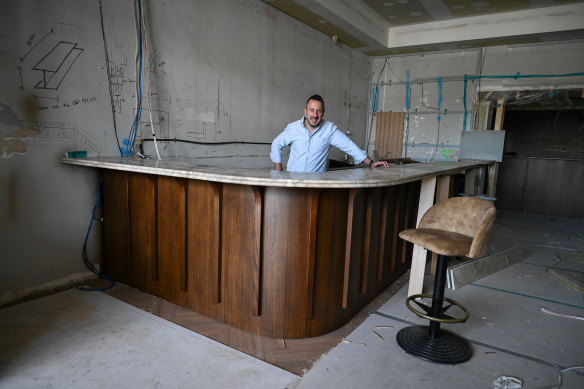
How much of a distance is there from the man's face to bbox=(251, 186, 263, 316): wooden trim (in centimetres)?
126

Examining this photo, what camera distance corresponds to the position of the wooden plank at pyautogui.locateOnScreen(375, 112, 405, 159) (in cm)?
755

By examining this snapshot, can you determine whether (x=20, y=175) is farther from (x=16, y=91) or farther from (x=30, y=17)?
(x=30, y=17)

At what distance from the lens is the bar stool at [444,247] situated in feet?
6.59

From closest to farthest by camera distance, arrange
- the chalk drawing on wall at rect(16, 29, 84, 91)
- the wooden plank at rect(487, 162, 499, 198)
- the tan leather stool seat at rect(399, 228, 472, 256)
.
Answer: the tan leather stool seat at rect(399, 228, 472, 256) < the chalk drawing on wall at rect(16, 29, 84, 91) < the wooden plank at rect(487, 162, 499, 198)

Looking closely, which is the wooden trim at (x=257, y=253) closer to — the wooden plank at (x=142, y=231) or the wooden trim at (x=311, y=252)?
the wooden trim at (x=311, y=252)

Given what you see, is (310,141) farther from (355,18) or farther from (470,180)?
(355,18)

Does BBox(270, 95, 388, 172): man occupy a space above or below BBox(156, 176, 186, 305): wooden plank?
above

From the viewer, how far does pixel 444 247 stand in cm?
198

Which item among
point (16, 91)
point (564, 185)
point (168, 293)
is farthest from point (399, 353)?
point (564, 185)

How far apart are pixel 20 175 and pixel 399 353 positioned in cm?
279

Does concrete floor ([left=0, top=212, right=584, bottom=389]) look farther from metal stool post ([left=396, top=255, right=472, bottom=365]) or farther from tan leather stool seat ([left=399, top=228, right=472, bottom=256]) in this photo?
tan leather stool seat ([left=399, top=228, right=472, bottom=256])

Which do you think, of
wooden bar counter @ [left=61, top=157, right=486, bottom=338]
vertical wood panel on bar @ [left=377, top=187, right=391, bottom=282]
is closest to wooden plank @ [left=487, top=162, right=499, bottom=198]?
wooden bar counter @ [left=61, top=157, right=486, bottom=338]

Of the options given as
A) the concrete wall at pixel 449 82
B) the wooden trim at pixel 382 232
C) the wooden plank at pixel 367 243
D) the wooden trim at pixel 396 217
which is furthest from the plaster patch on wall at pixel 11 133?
the concrete wall at pixel 449 82

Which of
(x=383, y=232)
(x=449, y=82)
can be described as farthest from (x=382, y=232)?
(x=449, y=82)
